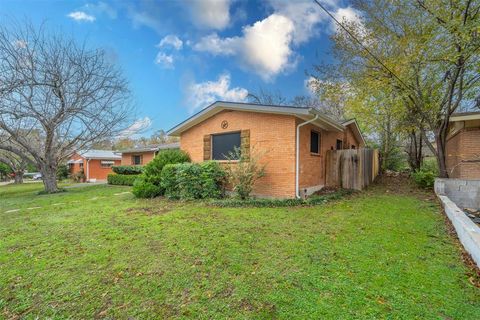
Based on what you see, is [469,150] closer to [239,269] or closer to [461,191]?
[461,191]

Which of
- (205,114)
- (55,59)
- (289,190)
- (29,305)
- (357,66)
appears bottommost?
(29,305)

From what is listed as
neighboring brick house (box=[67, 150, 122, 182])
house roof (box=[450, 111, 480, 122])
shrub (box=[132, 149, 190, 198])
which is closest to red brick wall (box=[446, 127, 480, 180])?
house roof (box=[450, 111, 480, 122])

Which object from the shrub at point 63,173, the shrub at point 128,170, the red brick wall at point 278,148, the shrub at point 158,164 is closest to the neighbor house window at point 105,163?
the shrub at point 63,173

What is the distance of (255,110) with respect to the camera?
8977 millimetres

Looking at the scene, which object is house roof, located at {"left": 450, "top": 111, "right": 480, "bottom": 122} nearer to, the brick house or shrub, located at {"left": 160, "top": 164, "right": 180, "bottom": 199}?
the brick house

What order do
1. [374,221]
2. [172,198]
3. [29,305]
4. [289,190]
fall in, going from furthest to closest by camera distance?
1. [172,198]
2. [289,190]
3. [374,221]
4. [29,305]

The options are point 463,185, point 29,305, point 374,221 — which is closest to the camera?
point 29,305

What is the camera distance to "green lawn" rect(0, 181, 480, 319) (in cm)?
248

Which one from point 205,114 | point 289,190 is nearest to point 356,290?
point 289,190

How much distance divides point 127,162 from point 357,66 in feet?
68.1

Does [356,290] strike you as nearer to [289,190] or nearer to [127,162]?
[289,190]

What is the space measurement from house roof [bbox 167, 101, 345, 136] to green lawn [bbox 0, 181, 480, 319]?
144 inches

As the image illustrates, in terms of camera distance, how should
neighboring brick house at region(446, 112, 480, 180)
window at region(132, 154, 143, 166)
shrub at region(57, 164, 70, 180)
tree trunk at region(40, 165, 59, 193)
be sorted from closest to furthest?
1. neighboring brick house at region(446, 112, 480, 180)
2. tree trunk at region(40, 165, 59, 193)
3. window at region(132, 154, 143, 166)
4. shrub at region(57, 164, 70, 180)

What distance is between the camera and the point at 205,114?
1062 cm
